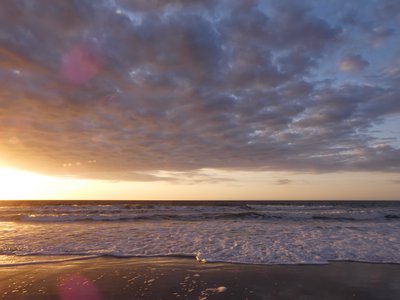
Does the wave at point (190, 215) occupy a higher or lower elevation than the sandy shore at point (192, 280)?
higher

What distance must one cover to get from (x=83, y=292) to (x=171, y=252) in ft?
16.6

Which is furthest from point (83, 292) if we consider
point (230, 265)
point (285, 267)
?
point (285, 267)

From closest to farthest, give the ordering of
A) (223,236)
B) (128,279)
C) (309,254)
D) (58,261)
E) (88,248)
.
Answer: (128,279)
(58,261)
(309,254)
(88,248)
(223,236)

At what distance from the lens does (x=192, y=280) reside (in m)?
8.18

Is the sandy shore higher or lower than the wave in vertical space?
lower

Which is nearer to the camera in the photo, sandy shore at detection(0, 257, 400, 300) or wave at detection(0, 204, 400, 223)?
sandy shore at detection(0, 257, 400, 300)

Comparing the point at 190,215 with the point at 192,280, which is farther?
the point at 190,215

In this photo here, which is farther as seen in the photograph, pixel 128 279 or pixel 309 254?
pixel 309 254

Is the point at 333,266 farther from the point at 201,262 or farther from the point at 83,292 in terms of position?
the point at 83,292

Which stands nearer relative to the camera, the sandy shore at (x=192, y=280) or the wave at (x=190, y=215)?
the sandy shore at (x=192, y=280)

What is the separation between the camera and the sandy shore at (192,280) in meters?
7.08

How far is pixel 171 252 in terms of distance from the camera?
12000 mm

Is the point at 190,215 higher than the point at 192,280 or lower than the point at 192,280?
higher

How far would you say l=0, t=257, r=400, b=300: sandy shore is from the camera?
23.2 feet
